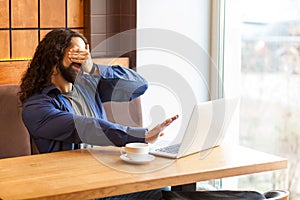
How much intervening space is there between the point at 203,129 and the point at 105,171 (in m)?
0.47

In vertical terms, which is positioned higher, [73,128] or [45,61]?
[45,61]

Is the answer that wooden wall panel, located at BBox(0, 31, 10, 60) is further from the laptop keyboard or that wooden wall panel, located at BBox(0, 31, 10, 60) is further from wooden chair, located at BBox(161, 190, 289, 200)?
wooden chair, located at BBox(161, 190, 289, 200)

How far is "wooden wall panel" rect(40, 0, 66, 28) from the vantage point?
3674 millimetres

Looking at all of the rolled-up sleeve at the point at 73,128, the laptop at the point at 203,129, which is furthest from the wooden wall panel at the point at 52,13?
the laptop at the point at 203,129

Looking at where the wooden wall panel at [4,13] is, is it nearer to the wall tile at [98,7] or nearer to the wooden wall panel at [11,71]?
the wooden wall panel at [11,71]

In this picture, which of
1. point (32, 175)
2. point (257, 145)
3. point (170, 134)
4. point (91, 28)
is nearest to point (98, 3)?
point (91, 28)

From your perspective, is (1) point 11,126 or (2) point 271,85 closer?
(1) point 11,126

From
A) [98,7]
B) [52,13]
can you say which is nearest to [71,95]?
[52,13]

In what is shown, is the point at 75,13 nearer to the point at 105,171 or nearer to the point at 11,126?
the point at 11,126

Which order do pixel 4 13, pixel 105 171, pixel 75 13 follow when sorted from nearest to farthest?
pixel 105 171 → pixel 4 13 → pixel 75 13

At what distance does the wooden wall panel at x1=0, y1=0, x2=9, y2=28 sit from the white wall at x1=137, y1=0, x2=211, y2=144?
0.82 metres

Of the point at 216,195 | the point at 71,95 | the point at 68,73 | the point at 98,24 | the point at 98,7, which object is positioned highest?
the point at 98,7

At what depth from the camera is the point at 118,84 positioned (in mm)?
3240

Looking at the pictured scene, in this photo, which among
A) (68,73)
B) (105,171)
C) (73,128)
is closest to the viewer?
(105,171)
